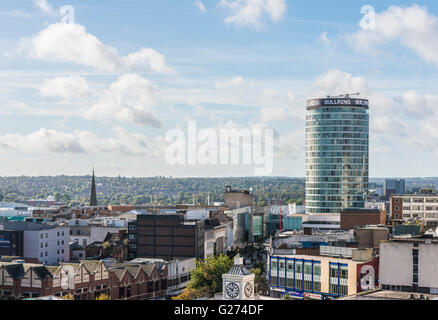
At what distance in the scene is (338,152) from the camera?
105250 mm

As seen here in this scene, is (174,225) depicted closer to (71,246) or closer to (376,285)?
(71,246)

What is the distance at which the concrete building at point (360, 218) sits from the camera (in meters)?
72.2

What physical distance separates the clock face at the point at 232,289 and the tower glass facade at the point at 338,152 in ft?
257

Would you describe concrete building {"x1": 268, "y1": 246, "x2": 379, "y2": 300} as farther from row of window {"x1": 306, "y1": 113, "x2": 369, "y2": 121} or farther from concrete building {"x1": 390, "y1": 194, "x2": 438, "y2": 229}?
row of window {"x1": 306, "y1": 113, "x2": 369, "y2": 121}

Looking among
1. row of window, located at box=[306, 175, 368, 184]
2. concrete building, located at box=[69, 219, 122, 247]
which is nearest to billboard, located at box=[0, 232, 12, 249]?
concrete building, located at box=[69, 219, 122, 247]

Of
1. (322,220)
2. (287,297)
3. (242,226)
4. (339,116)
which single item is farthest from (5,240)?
(339,116)

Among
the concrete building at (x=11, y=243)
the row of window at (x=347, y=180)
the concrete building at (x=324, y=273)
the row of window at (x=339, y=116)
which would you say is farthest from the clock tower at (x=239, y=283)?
the row of window at (x=339, y=116)

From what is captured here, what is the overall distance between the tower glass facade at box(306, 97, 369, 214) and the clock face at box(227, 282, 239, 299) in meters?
78.4

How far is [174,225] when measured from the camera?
179 ft

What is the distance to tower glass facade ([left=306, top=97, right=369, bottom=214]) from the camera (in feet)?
342

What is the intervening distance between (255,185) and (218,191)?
1184cm

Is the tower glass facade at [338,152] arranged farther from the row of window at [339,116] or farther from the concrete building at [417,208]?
the concrete building at [417,208]
